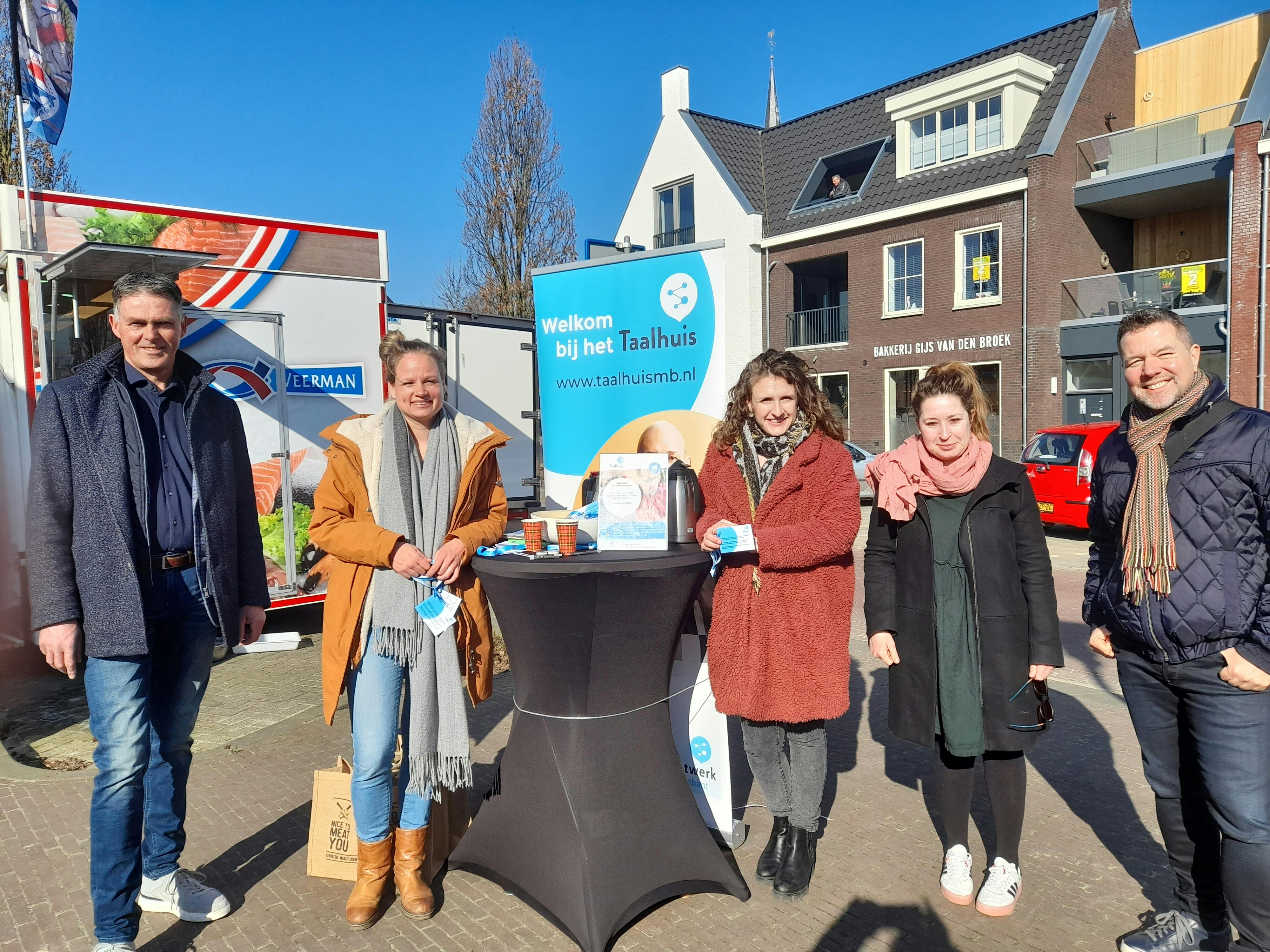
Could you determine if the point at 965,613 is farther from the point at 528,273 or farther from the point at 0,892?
the point at 528,273

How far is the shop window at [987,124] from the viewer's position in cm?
2042

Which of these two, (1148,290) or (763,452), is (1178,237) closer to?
(1148,290)

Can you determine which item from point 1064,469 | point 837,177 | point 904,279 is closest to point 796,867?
point 1064,469

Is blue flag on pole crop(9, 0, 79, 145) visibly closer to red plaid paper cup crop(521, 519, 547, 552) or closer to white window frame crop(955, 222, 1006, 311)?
red plaid paper cup crop(521, 519, 547, 552)

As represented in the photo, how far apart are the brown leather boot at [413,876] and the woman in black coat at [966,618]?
5.66ft

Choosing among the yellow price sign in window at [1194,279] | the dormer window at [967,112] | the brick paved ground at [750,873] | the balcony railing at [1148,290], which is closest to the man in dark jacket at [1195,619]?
the brick paved ground at [750,873]

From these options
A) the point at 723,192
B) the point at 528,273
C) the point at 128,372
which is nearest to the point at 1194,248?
the point at 723,192

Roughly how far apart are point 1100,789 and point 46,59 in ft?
27.7

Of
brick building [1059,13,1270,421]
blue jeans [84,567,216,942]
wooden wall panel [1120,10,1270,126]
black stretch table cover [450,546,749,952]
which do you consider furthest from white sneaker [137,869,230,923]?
wooden wall panel [1120,10,1270,126]

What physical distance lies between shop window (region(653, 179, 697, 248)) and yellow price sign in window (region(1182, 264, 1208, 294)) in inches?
518

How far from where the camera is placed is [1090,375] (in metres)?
19.0

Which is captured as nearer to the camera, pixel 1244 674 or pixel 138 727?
pixel 1244 674

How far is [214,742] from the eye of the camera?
4.84 meters

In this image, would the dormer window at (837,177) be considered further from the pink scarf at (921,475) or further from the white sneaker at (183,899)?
the white sneaker at (183,899)
